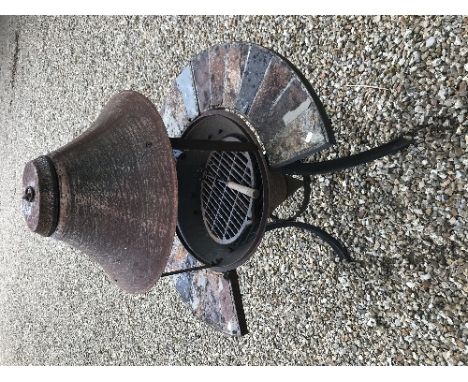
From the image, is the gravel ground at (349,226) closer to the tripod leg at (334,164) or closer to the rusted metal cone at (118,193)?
the tripod leg at (334,164)

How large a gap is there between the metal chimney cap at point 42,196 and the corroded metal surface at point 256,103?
768mm

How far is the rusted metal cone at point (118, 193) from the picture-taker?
4.72 ft

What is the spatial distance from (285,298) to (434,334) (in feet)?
3.20

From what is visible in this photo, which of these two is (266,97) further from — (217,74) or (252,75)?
(217,74)

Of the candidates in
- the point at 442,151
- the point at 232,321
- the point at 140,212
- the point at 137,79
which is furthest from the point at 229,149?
the point at 137,79

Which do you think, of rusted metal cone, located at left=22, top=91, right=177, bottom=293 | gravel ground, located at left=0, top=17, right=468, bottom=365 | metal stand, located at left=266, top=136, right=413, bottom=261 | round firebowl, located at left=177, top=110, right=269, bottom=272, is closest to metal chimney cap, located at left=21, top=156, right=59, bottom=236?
rusted metal cone, located at left=22, top=91, right=177, bottom=293

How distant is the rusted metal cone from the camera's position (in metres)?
1.44

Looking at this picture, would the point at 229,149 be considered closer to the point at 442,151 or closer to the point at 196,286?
the point at 196,286

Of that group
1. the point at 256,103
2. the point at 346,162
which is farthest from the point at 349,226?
the point at 256,103

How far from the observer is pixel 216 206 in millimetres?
2066

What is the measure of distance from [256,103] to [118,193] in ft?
2.24

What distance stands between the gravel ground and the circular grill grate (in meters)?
0.84

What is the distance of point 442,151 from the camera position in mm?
2188

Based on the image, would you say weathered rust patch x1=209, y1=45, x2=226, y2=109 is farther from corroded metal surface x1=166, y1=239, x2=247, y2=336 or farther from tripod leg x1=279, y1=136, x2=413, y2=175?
corroded metal surface x1=166, y1=239, x2=247, y2=336
